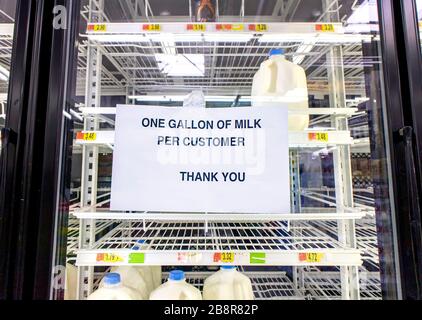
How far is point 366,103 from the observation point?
822 millimetres

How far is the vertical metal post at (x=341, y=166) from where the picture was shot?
3.04 feet

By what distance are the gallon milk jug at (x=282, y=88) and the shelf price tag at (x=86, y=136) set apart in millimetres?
572

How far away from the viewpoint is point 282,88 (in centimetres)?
88

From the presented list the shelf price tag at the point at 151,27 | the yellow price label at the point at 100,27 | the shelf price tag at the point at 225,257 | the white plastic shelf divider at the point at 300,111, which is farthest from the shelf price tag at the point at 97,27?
the shelf price tag at the point at 225,257

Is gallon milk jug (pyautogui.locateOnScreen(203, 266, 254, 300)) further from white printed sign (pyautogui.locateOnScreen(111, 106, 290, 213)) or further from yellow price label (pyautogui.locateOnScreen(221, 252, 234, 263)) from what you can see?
white printed sign (pyautogui.locateOnScreen(111, 106, 290, 213))

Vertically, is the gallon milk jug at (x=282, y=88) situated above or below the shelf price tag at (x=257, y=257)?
above

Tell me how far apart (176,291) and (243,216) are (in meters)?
0.33

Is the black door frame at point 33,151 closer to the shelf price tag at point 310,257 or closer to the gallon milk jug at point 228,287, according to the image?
the gallon milk jug at point 228,287

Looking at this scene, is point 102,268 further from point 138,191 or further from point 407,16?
point 407,16

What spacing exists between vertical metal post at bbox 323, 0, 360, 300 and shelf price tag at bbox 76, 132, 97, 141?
928 mm

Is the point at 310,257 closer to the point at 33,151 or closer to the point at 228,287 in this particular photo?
the point at 228,287

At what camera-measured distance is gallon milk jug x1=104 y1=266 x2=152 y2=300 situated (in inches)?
35.7

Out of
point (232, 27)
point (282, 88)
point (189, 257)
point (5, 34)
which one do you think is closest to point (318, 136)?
point (282, 88)
